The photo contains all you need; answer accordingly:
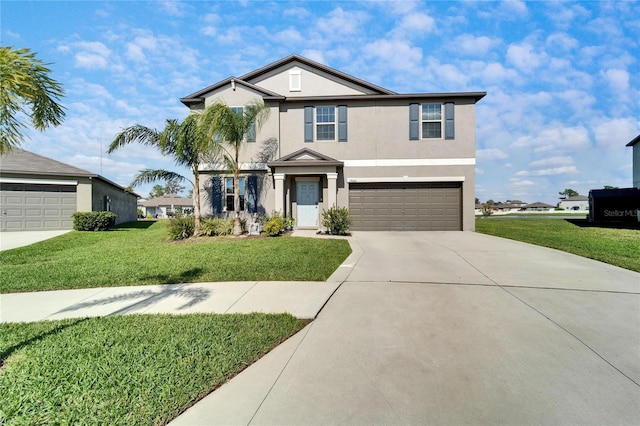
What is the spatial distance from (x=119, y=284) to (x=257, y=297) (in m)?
3.25

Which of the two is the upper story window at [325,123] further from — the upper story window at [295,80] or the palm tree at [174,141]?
the palm tree at [174,141]

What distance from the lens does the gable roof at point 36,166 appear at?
1459 centimetres

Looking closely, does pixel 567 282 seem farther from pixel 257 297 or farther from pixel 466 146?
Answer: pixel 466 146

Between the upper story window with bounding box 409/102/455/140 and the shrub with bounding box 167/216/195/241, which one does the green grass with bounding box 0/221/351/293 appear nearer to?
the shrub with bounding box 167/216/195/241

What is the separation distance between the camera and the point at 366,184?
46.6 feet

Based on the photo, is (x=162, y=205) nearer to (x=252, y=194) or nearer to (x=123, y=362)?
(x=252, y=194)

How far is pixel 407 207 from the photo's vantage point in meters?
14.0

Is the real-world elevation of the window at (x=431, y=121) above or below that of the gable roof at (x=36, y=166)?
above

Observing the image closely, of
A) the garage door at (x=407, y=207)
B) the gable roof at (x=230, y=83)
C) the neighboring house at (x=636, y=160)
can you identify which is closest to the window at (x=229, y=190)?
the gable roof at (x=230, y=83)

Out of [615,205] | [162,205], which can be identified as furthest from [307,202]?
[162,205]

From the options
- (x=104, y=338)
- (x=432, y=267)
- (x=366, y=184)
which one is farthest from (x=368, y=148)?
(x=104, y=338)

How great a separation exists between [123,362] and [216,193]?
11988 millimetres

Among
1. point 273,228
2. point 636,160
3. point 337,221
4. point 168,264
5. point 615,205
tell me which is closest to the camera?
point 168,264

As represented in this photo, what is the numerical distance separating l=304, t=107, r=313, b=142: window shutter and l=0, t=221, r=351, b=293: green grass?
610 centimetres
